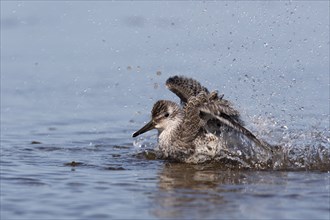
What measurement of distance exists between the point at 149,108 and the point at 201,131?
6.70 feet

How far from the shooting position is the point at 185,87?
10445mm

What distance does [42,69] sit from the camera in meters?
13.3

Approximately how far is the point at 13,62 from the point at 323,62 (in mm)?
4049

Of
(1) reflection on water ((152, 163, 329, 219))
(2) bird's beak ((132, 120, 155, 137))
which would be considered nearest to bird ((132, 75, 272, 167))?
(2) bird's beak ((132, 120, 155, 137))

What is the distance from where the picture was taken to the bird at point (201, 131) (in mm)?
9664

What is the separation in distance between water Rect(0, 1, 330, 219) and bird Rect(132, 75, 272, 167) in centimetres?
23

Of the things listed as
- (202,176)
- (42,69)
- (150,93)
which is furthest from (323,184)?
(42,69)

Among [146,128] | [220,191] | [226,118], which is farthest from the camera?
[146,128]

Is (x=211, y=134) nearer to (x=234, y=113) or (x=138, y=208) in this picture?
(x=234, y=113)

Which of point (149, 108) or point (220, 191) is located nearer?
point (220, 191)

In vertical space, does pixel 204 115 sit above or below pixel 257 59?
below

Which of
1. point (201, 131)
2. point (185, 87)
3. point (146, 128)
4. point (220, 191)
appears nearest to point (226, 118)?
point (201, 131)

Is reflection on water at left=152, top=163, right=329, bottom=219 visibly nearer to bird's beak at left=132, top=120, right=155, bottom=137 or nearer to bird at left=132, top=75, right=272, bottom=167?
bird at left=132, top=75, right=272, bottom=167

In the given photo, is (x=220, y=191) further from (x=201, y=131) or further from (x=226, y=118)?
(x=201, y=131)
